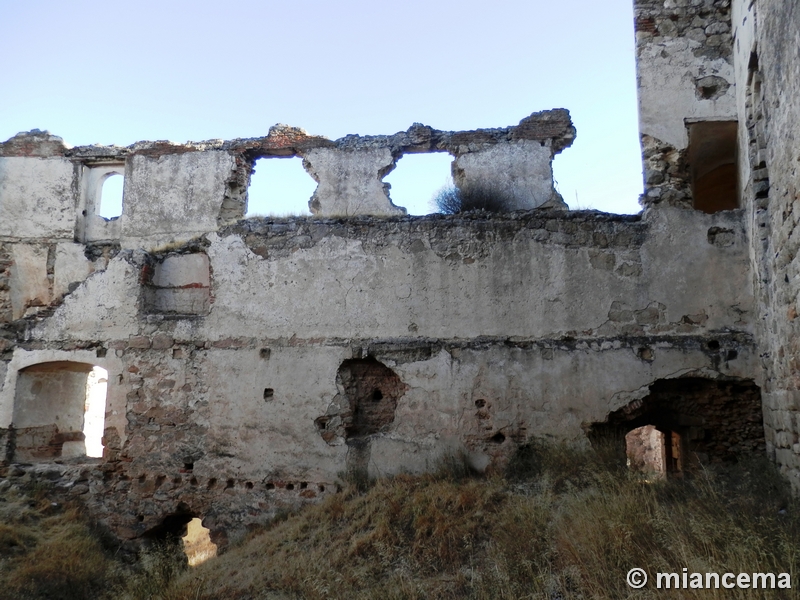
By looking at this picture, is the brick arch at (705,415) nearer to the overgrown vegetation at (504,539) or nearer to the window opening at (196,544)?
the overgrown vegetation at (504,539)

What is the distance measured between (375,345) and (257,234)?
2.19 m

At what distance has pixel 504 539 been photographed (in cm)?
503

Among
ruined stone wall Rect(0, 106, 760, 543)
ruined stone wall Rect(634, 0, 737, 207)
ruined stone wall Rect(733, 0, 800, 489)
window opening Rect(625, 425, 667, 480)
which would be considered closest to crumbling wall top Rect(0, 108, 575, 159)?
ruined stone wall Rect(634, 0, 737, 207)

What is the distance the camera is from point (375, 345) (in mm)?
7566

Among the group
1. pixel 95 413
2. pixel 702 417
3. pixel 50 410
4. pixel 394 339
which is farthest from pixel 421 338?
pixel 95 413

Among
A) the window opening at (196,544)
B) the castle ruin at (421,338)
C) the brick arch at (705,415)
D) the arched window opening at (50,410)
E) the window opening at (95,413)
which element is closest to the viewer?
the brick arch at (705,415)

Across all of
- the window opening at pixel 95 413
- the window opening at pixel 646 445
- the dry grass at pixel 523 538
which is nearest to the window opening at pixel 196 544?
the dry grass at pixel 523 538

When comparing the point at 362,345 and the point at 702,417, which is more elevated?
the point at 362,345

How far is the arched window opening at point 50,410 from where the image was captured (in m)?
8.28

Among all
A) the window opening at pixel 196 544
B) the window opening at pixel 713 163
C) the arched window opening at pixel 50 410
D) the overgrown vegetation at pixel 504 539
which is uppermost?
the window opening at pixel 713 163

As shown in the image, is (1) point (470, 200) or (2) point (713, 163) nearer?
(2) point (713, 163)

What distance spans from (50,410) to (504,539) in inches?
265

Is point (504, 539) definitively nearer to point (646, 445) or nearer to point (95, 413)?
point (646, 445)

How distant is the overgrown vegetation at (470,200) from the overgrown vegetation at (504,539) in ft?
17.8
